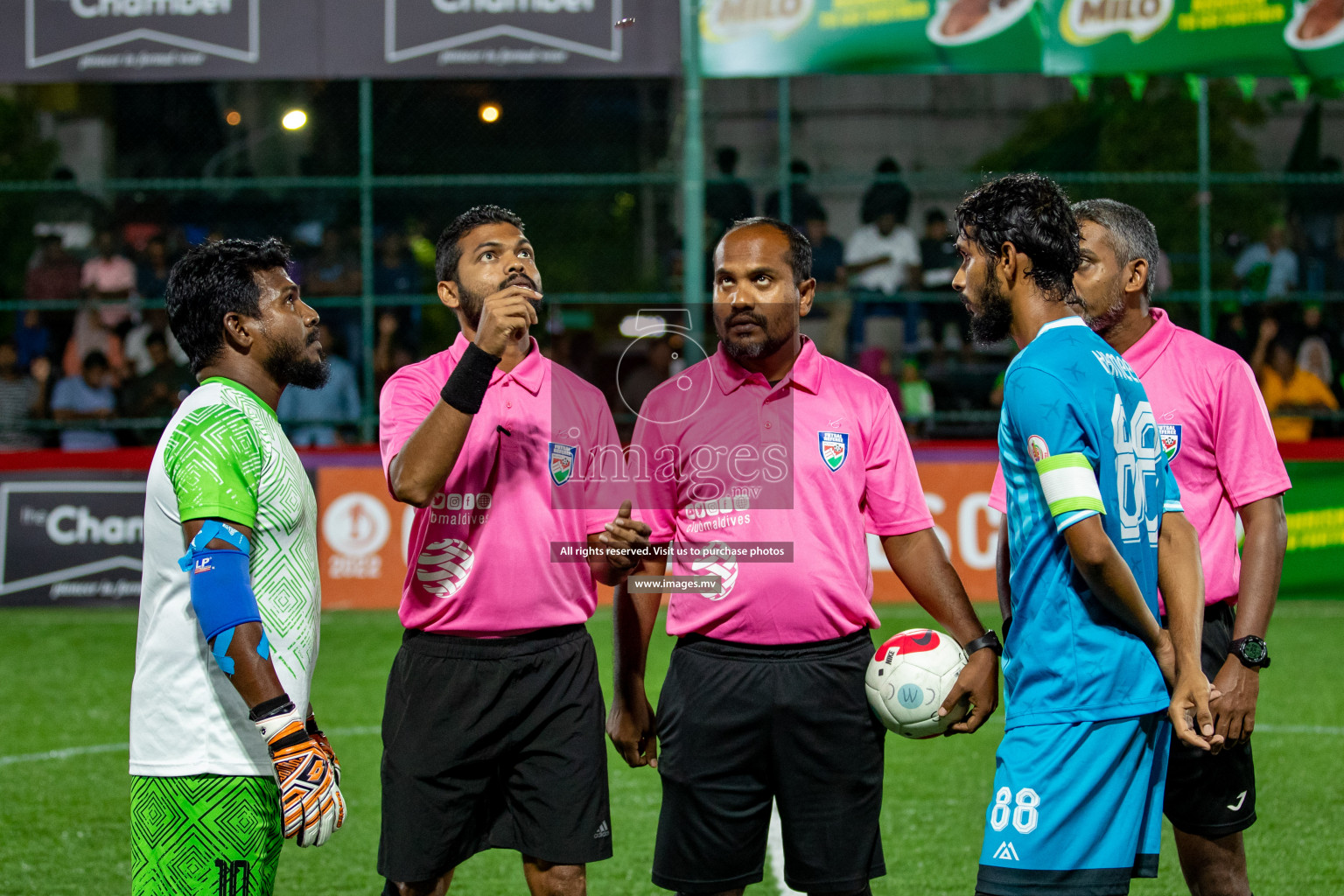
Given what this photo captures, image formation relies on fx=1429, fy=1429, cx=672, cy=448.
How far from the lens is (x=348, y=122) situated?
21.2m

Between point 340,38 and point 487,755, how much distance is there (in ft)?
31.0

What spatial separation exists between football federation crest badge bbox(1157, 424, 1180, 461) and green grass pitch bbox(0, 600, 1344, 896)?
206 cm

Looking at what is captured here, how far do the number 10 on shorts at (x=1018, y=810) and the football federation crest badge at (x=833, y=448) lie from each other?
3.28ft

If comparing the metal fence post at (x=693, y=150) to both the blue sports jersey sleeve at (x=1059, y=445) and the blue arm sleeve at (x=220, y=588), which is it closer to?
the blue sports jersey sleeve at (x=1059, y=445)

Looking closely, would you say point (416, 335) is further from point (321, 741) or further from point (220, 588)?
point (220, 588)

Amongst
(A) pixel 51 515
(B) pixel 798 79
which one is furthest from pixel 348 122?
(A) pixel 51 515

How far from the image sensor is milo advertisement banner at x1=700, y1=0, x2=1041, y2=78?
1170cm

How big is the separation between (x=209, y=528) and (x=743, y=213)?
11.5 metres

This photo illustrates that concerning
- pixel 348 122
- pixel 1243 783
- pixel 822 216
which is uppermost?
pixel 348 122

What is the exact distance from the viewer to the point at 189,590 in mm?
3262

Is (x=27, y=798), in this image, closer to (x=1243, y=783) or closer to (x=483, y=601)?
(x=483, y=601)

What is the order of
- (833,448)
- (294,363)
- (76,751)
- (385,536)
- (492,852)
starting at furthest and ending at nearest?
1. (385,536)
2. (76,751)
3. (492,852)
4. (833,448)
5. (294,363)

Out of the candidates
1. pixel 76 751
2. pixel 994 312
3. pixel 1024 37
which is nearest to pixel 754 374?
pixel 994 312

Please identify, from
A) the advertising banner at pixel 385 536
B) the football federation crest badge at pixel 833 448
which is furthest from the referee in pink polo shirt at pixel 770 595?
the advertising banner at pixel 385 536
